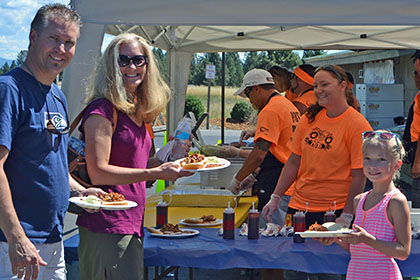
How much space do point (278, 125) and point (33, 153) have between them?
8.12 feet

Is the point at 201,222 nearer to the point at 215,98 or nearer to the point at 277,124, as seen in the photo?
the point at 277,124

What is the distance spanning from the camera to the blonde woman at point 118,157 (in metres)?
2.45

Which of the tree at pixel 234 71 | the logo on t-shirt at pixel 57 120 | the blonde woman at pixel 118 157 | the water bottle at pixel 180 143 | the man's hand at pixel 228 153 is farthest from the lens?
the tree at pixel 234 71

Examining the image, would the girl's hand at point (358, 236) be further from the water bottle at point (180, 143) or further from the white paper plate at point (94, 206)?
the water bottle at point (180, 143)

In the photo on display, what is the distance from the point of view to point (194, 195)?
4.78m

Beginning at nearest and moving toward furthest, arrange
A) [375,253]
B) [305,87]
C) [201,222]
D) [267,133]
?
[375,253] < [201,222] < [267,133] < [305,87]

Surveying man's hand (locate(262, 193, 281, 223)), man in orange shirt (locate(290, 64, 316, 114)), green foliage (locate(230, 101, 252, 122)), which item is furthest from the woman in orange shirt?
green foliage (locate(230, 101, 252, 122))

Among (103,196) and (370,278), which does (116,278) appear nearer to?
(103,196)

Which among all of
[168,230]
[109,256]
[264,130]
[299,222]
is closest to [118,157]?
[109,256]

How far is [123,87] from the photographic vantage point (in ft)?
8.41

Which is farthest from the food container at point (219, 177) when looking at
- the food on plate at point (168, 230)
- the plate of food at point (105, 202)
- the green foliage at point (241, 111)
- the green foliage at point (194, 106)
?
the green foliage at point (241, 111)

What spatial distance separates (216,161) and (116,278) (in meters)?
0.89

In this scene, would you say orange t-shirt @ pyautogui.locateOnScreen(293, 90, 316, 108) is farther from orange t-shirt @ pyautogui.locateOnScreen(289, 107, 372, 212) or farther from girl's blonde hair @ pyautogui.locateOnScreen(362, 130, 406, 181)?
girl's blonde hair @ pyautogui.locateOnScreen(362, 130, 406, 181)

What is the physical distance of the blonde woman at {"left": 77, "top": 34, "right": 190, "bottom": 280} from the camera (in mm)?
2449
